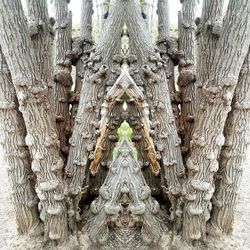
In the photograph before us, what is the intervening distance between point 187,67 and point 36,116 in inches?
73.5

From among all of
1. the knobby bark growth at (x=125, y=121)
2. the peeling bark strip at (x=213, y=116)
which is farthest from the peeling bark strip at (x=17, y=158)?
the peeling bark strip at (x=213, y=116)

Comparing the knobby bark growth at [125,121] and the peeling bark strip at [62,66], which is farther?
the peeling bark strip at [62,66]

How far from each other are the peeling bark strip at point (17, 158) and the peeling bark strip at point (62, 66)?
0.60 meters

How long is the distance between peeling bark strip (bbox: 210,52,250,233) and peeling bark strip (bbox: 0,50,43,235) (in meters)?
1.82

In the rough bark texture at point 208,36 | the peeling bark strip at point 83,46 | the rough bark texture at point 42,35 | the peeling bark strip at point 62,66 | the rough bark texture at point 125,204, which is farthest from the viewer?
the peeling bark strip at point 83,46

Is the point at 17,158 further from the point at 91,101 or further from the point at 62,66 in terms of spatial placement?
the point at 62,66

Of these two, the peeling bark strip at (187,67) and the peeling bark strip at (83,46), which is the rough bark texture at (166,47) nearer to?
the peeling bark strip at (187,67)

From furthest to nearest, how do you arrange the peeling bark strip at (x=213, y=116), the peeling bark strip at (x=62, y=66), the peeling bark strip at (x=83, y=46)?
the peeling bark strip at (x=83, y=46)
the peeling bark strip at (x=62, y=66)
the peeling bark strip at (x=213, y=116)

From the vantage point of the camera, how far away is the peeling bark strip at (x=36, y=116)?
7.82 ft

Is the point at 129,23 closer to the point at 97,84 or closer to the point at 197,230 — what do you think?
the point at 97,84

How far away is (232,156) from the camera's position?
2.87m

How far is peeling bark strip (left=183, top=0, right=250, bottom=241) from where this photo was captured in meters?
2.36

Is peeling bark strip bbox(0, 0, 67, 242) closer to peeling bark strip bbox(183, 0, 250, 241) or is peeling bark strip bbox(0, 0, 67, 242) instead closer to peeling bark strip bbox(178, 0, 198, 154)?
peeling bark strip bbox(183, 0, 250, 241)

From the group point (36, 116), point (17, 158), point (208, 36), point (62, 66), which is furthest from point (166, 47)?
point (17, 158)
